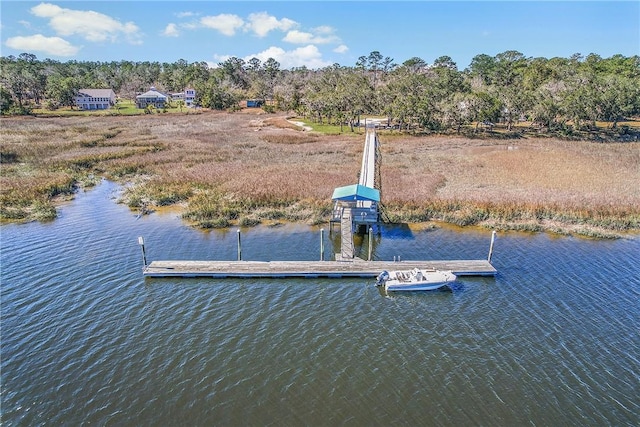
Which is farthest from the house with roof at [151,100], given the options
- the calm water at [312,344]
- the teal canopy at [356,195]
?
the teal canopy at [356,195]

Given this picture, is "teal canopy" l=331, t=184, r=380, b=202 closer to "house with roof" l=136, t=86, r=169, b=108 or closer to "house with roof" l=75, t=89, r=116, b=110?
"house with roof" l=75, t=89, r=116, b=110

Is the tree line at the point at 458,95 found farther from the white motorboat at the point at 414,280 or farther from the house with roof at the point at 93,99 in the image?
the white motorboat at the point at 414,280

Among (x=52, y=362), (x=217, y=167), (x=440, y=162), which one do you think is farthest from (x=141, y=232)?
(x=440, y=162)

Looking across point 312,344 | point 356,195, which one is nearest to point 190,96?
point 356,195

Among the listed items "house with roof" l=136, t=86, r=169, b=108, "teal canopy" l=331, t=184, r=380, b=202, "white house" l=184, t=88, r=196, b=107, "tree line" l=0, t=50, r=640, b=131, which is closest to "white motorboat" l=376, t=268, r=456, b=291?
"teal canopy" l=331, t=184, r=380, b=202

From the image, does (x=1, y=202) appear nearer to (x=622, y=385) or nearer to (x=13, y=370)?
(x=13, y=370)

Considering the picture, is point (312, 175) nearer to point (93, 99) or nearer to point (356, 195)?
point (356, 195)
